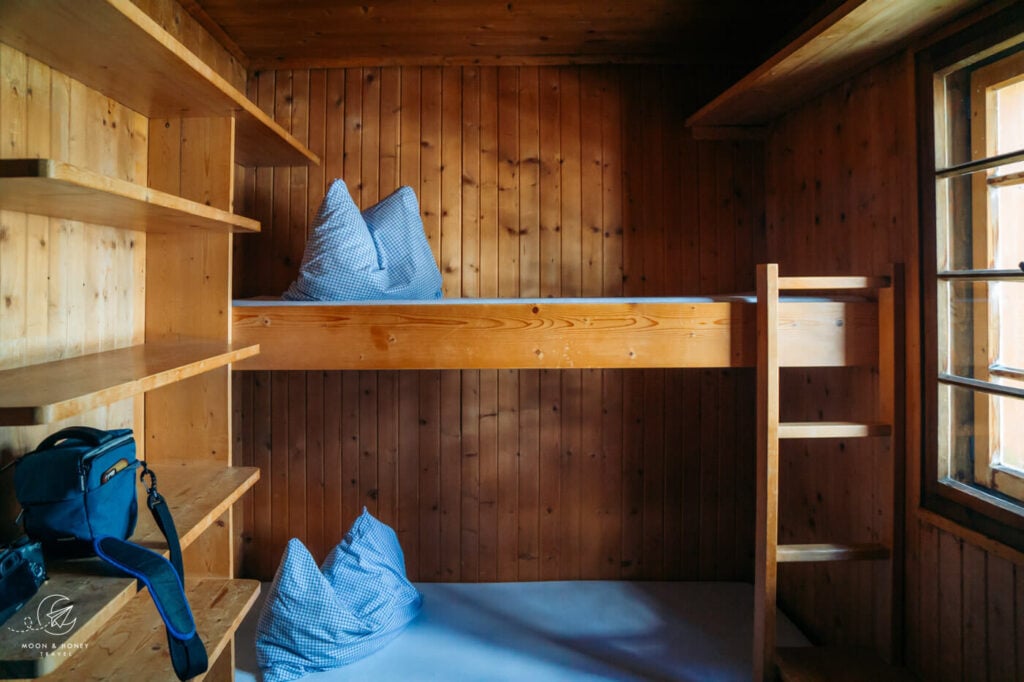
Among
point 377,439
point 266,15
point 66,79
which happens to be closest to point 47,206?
point 66,79

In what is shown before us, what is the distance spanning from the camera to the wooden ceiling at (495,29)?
7.41 ft

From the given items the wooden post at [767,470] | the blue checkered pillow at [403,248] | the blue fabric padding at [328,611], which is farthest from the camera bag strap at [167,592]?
the wooden post at [767,470]

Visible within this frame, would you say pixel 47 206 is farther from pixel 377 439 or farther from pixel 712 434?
pixel 712 434

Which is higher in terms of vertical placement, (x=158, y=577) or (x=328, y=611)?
(x=158, y=577)

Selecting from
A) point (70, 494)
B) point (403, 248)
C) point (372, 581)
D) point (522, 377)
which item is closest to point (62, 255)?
point (70, 494)

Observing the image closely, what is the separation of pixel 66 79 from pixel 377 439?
171 centimetres

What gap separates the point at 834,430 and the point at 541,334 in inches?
36.4

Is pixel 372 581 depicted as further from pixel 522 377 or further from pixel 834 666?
pixel 834 666

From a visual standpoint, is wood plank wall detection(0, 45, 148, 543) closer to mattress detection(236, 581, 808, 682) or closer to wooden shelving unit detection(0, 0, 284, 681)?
wooden shelving unit detection(0, 0, 284, 681)

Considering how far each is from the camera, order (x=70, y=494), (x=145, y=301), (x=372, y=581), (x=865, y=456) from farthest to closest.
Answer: (x=372, y=581) → (x=865, y=456) → (x=145, y=301) → (x=70, y=494)

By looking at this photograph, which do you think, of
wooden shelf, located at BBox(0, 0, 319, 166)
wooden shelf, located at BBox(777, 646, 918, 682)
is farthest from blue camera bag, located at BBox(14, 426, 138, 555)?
wooden shelf, located at BBox(777, 646, 918, 682)

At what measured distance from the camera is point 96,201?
51.6 inches

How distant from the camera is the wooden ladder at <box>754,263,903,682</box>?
180 cm

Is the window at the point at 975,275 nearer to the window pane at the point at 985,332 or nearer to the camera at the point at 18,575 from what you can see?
the window pane at the point at 985,332
